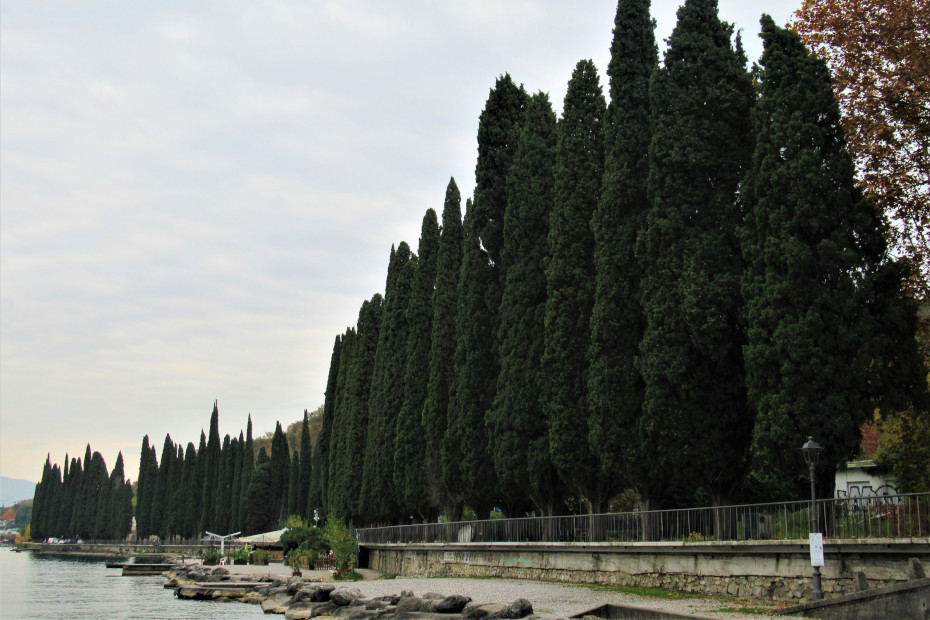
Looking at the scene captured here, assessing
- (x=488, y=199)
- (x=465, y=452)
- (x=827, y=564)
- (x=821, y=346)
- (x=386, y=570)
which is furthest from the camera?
(x=386, y=570)

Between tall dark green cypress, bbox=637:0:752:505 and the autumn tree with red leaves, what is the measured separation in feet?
8.55

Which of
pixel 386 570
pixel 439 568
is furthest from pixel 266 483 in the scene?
pixel 439 568

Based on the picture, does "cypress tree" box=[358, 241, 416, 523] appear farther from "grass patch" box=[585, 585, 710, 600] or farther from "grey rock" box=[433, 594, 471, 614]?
"grey rock" box=[433, 594, 471, 614]

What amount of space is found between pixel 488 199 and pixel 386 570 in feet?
61.4

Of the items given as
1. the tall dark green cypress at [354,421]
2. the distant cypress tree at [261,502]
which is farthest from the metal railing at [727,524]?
the distant cypress tree at [261,502]

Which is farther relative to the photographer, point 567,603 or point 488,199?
point 488,199

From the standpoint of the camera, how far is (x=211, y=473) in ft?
312

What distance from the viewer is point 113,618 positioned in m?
27.3

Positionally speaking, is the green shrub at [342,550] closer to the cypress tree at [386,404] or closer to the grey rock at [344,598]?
the cypress tree at [386,404]

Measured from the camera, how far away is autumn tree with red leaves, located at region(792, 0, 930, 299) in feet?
69.4

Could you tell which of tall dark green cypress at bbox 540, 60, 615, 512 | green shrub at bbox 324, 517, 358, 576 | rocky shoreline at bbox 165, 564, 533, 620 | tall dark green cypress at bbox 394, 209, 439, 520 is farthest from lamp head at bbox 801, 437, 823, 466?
green shrub at bbox 324, 517, 358, 576

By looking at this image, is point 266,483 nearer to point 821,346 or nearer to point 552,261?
point 552,261

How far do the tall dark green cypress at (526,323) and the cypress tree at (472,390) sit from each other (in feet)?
5.64

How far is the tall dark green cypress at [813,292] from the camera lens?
1764 cm
